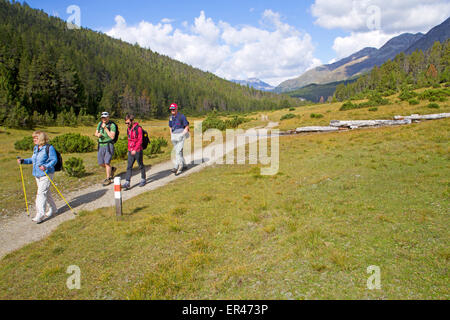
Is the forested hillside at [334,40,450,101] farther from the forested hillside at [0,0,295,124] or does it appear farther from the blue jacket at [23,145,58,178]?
the forested hillside at [0,0,295,124]

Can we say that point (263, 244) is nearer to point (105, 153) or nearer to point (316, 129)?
point (105, 153)

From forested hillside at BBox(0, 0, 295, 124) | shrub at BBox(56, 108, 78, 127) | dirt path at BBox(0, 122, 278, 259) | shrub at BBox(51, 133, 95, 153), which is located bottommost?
dirt path at BBox(0, 122, 278, 259)

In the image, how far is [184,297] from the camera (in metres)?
4.05

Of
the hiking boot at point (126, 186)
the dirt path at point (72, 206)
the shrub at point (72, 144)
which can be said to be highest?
the shrub at point (72, 144)

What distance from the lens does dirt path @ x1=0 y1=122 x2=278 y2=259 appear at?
21.7ft

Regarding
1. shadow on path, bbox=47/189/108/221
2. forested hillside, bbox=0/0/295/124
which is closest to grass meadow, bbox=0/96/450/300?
shadow on path, bbox=47/189/108/221

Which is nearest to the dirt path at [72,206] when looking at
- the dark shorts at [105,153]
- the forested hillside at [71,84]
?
the dark shorts at [105,153]

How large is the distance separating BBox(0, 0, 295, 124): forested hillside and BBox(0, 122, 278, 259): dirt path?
131 feet

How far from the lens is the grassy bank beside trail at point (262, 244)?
403cm

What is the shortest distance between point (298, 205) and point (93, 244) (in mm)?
5377

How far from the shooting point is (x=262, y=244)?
17.9 ft

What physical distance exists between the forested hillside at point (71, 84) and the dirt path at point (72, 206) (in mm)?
39889

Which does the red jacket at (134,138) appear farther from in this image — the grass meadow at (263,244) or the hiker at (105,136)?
the grass meadow at (263,244)
